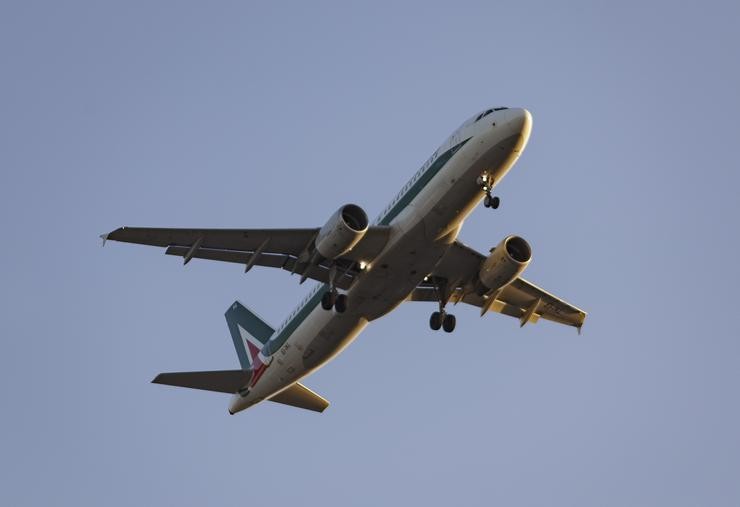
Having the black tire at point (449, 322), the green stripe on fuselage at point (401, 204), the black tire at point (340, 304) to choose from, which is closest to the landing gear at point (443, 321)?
the black tire at point (449, 322)

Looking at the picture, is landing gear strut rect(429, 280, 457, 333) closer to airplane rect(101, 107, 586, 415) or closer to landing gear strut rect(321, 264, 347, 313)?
airplane rect(101, 107, 586, 415)

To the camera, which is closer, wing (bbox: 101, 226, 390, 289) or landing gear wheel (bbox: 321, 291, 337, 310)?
wing (bbox: 101, 226, 390, 289)

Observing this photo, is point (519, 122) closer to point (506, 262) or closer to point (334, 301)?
point (506, 262)

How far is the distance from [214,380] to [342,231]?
1161 centimetres

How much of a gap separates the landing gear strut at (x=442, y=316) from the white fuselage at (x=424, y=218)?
9.68 feet

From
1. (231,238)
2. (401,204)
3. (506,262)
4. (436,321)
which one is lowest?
(231,238)

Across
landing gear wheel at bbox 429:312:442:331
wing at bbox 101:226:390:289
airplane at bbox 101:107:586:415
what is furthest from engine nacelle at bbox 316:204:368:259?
landing gear wheel at bbox 429:312:442:331

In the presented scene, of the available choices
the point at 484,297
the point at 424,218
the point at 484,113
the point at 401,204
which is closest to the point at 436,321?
the point at 484,297

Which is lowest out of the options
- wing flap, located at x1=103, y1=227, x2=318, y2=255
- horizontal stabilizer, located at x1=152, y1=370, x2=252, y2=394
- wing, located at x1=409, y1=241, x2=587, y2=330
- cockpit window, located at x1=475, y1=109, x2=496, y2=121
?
horizontal stabilizer, located at x1=152, y1=370, x2=252, y2=394

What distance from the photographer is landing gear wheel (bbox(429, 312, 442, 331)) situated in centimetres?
4075

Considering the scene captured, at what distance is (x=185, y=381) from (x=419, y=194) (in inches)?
517

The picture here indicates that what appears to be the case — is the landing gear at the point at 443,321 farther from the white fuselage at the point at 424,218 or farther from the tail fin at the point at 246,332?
the tail fin at the point at 246,332

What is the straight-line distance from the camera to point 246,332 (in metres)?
46.9

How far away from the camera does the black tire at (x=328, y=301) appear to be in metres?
37.2
